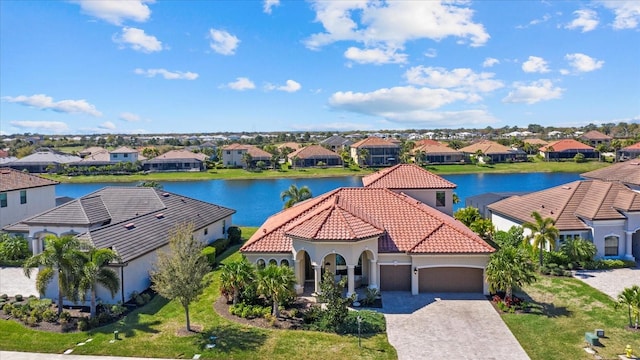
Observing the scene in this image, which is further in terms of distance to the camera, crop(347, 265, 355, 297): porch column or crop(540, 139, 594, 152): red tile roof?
crop(540, 139, 594, 152): red tile roof

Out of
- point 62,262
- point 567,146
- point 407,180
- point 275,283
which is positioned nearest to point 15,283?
point 62,262

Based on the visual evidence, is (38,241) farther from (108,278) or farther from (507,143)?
(507,143)

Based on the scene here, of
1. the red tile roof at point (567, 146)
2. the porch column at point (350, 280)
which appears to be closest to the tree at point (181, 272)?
the porch column at point (350, 280)

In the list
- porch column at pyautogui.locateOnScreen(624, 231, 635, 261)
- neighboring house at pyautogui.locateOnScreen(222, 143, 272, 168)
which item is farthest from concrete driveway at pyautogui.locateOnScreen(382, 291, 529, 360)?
neighboring house at pyautogui.locateOnScreen(222, 143, 272, 168)

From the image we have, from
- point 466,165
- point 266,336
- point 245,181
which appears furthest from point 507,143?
point 266,336

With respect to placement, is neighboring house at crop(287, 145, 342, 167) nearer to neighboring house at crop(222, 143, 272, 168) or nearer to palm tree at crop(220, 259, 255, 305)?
neighboring house at crop(222, 143, 272, 168)
